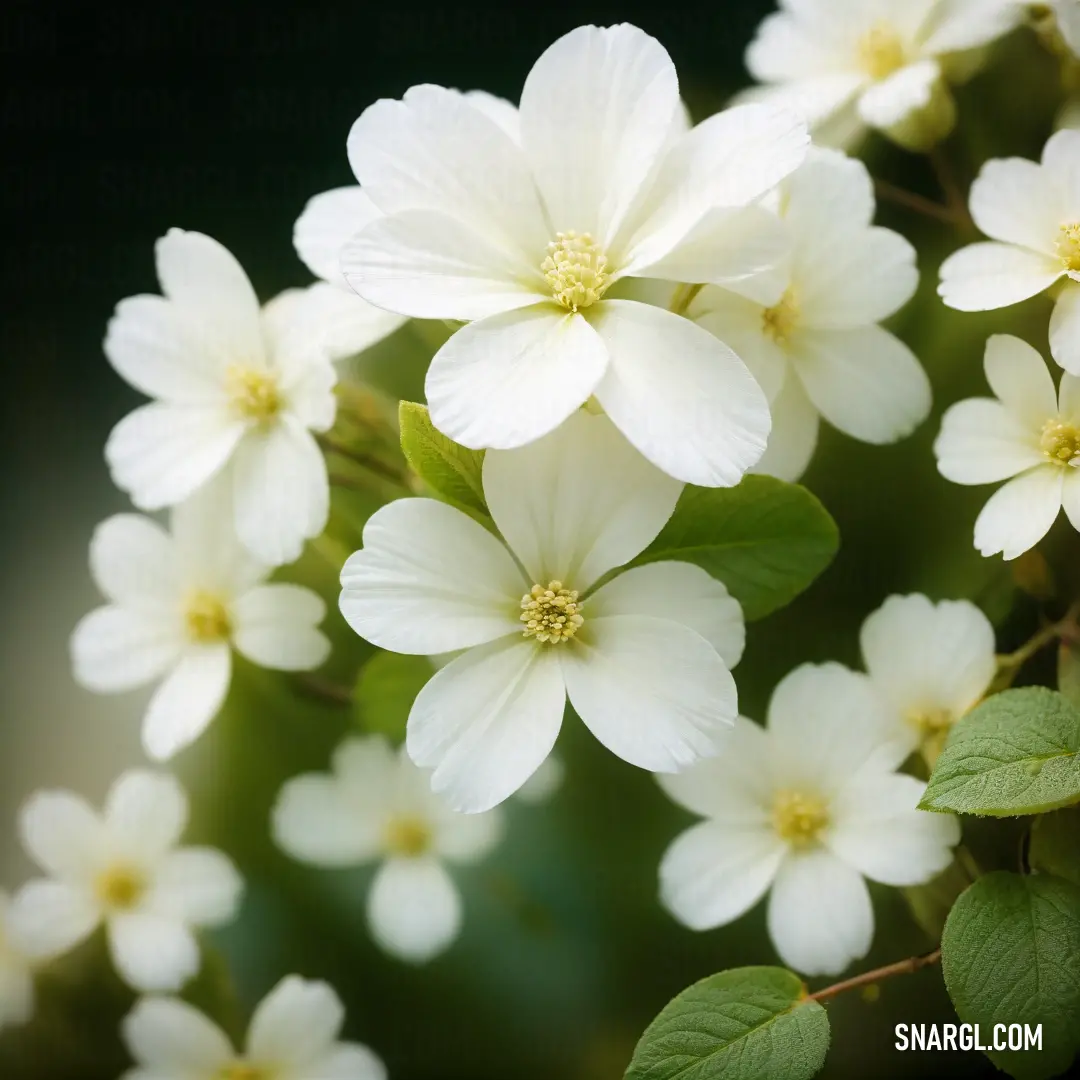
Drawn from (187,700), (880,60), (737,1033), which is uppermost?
(880,60)

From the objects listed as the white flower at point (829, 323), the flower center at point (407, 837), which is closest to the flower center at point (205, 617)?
the flower center at point (407, 837)

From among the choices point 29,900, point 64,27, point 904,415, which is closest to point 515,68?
point 64,27

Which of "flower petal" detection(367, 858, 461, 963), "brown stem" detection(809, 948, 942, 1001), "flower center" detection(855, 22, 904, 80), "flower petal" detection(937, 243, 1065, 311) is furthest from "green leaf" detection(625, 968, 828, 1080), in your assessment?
"flower center" detection(855, 22, 904, 80)

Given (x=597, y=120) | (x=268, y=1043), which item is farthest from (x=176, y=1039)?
(x=597, y=120)

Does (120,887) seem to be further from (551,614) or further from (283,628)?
(551,614)

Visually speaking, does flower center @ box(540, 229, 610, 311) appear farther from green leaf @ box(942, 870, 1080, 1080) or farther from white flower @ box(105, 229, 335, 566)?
green leaf @ box(942, 870, 1080, 1080)

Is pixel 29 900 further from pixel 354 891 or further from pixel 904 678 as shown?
pixel 904 678
